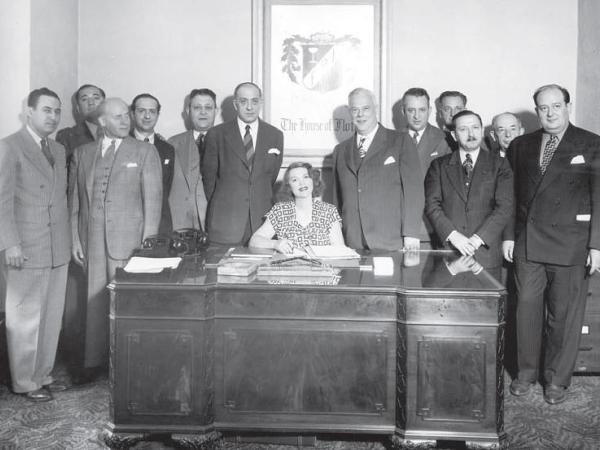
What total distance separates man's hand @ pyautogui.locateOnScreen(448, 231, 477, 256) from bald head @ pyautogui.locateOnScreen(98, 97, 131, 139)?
2159 millimetres

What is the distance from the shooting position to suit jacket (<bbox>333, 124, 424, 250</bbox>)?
12.2 ft

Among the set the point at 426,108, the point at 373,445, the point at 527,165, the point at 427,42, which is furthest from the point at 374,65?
the point at 373,445

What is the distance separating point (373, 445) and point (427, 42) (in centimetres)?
351

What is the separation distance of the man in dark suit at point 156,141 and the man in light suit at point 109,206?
48 cm

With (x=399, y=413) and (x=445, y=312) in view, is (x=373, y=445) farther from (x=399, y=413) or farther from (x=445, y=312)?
(x=445, y=312)

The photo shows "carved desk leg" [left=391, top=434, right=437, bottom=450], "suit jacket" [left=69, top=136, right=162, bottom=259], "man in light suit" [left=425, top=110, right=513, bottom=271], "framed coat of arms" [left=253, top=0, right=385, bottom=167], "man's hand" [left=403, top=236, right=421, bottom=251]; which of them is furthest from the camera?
"framed coat of arms" [left=253, top=0, right=385, bottom=167]

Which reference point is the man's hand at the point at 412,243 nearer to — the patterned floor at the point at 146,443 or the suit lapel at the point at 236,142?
the patterned floor at the point at 146,443

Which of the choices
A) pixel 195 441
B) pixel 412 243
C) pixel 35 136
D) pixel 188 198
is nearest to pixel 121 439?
pixel 195 441

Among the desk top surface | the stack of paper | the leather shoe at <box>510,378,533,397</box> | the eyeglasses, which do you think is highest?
the eyeglasses

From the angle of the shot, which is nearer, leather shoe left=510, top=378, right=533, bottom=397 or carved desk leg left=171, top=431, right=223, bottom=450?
carved desk leg left=171, top=431, right=223, bottom=450

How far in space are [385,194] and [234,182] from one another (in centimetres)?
105

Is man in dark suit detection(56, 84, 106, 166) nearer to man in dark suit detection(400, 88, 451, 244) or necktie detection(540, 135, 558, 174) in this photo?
man in dark suit detection(400, 88, 451, 244)

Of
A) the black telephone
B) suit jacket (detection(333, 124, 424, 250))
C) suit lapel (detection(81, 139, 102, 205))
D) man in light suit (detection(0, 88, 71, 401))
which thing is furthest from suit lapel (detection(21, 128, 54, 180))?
suit jacket (detection(333, 124, 424, 250))

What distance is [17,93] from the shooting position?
12.9ft
